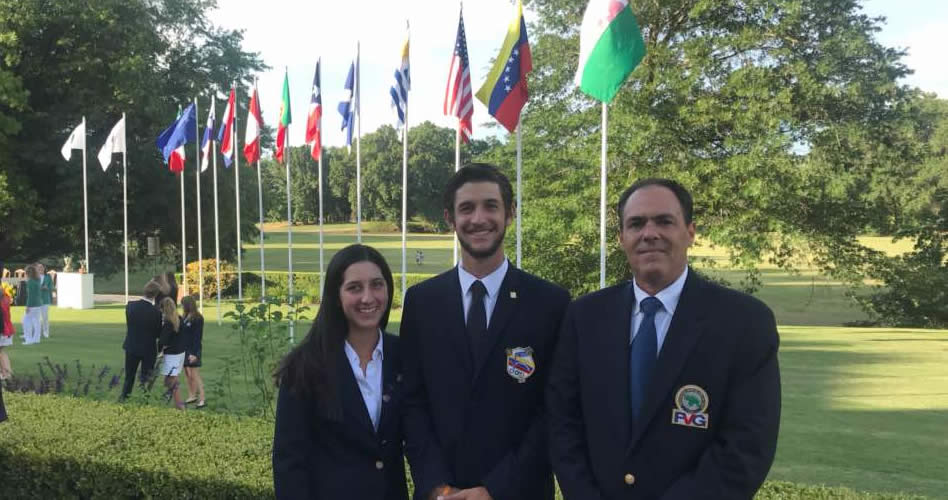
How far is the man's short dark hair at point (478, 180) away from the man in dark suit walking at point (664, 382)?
0.54m

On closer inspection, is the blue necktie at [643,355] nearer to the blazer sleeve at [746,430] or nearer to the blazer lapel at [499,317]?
the blazer sleeve at [746,430]

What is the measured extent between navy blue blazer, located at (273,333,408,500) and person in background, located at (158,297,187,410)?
7880 millimetres

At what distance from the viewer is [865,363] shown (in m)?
15.3

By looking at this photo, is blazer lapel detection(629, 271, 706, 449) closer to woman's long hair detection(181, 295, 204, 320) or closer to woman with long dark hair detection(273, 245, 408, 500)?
woman with long dark hair detection(273, 245, 408, 500)

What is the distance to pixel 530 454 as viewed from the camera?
3025mm

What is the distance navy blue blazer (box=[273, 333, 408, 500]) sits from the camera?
309 cm

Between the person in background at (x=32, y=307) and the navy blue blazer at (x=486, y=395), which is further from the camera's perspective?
the person in background at (x=32, y=307)

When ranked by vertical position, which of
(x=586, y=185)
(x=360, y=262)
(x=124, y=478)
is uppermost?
(x=586, y=185)

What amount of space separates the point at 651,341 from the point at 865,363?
583 inches

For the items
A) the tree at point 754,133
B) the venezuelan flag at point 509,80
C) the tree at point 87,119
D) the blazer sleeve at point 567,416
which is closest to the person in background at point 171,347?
the venezuelan flag at point 509,80

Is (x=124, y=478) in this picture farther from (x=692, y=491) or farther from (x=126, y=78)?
A: (x=126, y=78)

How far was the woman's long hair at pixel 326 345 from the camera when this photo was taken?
308 centimetres

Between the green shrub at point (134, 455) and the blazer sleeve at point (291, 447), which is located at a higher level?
the blazer sleeve at point (291, 447)

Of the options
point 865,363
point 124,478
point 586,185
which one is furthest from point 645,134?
point 124,478
